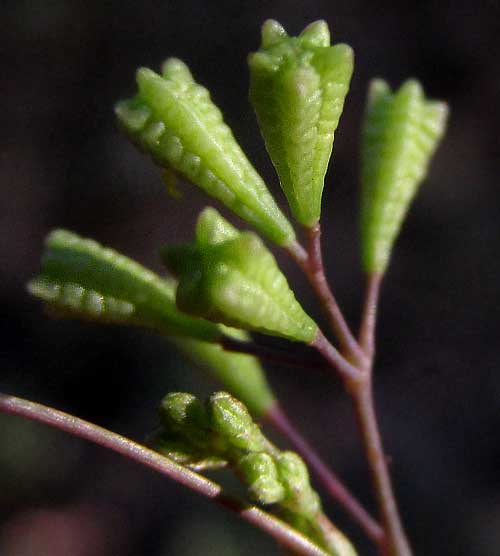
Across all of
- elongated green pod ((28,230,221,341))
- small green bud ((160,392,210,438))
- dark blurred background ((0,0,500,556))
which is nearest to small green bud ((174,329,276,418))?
elongated green pod ((28,230,221,341))

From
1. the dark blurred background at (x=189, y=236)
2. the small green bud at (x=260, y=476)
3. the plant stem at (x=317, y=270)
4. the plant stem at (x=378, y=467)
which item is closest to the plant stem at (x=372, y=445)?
the plant stem at (x=378, y=467)

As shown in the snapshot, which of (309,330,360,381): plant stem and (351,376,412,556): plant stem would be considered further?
(351,376,412,556): plant stem

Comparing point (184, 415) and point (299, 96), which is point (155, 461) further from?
point (299, 96)

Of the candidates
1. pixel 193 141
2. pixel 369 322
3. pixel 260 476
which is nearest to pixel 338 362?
pixel 369 322

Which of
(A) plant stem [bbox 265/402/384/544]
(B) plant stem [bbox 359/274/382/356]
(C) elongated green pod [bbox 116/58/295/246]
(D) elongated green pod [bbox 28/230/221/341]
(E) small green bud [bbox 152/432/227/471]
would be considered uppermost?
(C) elongated green pod [bbox 116/58/295/246]

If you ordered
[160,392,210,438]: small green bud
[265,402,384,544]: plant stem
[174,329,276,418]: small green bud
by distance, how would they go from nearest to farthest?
[160,392,210,438]: small green bud → [265,402,384,544]: plant stem → [174,329,276,418]: small green bud

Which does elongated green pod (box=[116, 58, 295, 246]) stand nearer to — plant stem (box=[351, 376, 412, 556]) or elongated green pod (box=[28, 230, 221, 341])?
elongated green pod (box=[28, 230, 221, 341])
